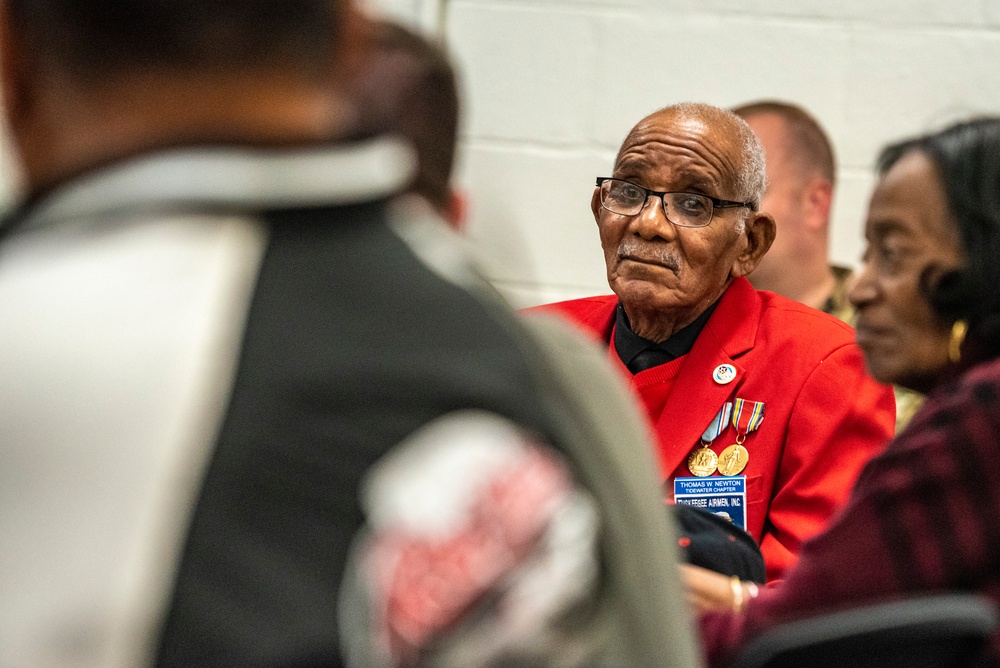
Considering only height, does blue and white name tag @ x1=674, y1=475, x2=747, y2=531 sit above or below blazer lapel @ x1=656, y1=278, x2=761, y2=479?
below

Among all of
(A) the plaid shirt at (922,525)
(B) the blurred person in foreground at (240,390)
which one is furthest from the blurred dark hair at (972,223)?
(B) the blurred person in foreground at (240,390)

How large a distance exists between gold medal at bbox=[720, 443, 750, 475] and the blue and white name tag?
0.11ft

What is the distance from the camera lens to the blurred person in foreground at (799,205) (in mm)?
2541

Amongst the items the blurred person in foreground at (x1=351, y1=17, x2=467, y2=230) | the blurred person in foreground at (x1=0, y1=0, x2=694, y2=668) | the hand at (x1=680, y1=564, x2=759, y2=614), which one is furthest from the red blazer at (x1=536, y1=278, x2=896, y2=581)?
the blurred person in foreground at (x1=0, y1=0, x2=694, y2=668)

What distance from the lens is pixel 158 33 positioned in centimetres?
56

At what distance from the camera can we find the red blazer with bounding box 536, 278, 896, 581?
5.76 feet

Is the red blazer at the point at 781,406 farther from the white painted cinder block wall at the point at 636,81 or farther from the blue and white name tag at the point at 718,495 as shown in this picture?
the white painted cinder block wall at the point at 636,81

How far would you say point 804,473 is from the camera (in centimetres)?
177

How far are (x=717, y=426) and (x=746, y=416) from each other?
5 cm

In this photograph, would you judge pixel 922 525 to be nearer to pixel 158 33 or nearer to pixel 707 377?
pixel 158 33

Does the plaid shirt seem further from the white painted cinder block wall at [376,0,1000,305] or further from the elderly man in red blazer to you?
the white painted cinder block wall at [376,0,1000,305]

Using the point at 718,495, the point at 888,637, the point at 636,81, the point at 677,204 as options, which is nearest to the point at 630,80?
the point at 636,81

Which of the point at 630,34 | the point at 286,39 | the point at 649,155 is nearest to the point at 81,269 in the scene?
the point at 286,39

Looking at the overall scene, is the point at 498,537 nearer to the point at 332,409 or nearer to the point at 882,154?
the point at 332,409
